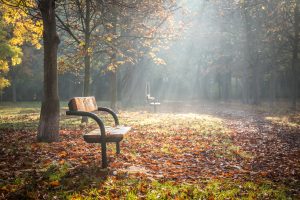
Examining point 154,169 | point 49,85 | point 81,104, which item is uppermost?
point 49,85

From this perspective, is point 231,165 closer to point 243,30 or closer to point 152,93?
point 243,30

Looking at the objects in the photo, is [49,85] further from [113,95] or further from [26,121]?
[113,95]

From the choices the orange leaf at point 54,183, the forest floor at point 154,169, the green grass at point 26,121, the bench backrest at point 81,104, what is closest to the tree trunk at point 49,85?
the forest floor at point 154,169

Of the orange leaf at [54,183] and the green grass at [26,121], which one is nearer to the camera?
the orange leaf at [54,183]

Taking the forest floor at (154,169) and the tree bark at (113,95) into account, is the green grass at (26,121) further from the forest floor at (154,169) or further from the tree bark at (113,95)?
the tree bark at (113,95)

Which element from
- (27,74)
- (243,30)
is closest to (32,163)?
(243,30)

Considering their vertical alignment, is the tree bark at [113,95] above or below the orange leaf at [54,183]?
above

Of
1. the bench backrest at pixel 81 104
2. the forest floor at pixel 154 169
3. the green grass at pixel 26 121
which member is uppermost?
the bench backrest at pixel 81 104

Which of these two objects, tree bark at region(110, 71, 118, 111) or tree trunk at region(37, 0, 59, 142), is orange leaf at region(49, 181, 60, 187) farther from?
tree bark at region(110, 71, 118, 111)

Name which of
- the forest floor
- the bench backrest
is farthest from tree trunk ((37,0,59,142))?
the bench backrest

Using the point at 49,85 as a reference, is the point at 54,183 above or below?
below

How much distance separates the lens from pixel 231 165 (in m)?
6.91

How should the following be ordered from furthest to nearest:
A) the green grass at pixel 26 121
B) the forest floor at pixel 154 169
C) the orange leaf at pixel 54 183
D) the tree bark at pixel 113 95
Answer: the tree bark at pixel 113 95, the green grass at pixel 26 121, the orange leaf at pixel 54 183, the forest floor at pixel 154 169

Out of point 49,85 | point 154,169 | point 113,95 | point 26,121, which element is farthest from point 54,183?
point 113,95
